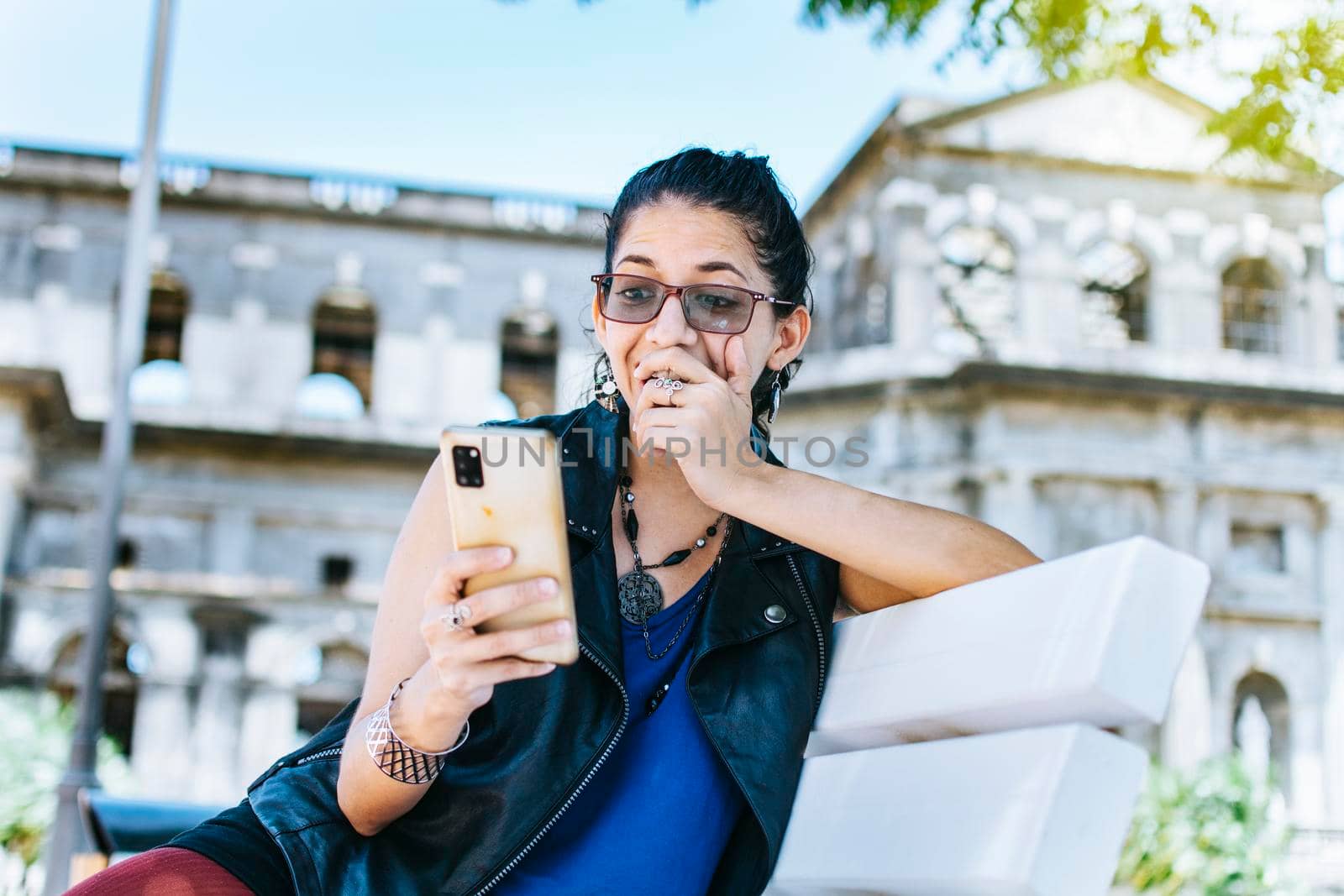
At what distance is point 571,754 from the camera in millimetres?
1796

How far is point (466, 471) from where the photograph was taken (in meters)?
1.45

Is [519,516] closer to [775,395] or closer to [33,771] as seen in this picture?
[775,395]

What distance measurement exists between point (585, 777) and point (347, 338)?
21.9m

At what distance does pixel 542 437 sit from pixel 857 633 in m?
0.64

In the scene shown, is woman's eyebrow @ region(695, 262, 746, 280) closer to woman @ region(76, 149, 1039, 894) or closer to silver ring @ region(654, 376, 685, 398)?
woman @ region(76, 149, 1039, 894)

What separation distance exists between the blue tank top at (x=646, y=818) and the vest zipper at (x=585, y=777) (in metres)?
0.03

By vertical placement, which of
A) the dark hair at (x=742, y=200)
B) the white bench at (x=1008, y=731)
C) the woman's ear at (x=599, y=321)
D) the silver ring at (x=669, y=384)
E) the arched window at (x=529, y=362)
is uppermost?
the arched window at (x=529, y=362)

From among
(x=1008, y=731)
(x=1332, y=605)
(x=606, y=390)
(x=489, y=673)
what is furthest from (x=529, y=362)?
(x=1008, y=731)

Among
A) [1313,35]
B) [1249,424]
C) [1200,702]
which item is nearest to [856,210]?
[1249,424]

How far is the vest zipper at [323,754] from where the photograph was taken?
1877 mm

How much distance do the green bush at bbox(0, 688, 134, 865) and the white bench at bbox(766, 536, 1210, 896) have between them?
23.9 feet

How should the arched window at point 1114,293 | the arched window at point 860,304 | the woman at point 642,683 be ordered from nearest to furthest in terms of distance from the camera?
1. the woman at point 642,683
2. the arched window at point 860,304
3. the arched window at point 1114,293

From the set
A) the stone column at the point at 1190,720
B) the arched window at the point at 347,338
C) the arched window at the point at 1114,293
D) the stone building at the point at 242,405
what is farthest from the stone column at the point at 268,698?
the arched window at the point at 1114,293

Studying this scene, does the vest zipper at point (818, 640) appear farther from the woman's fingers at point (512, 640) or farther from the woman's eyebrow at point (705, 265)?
the woman's fingers at point (512, 640)
